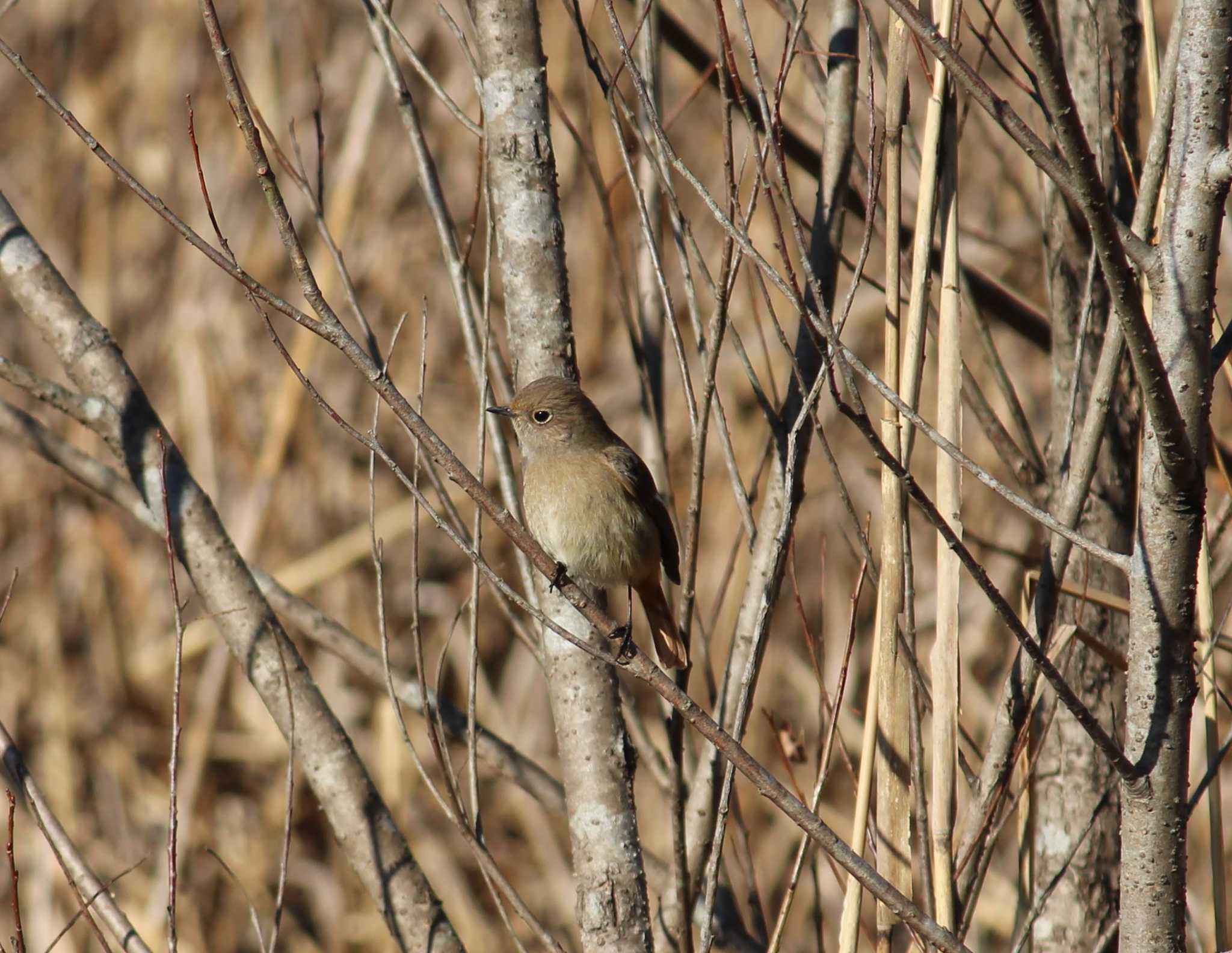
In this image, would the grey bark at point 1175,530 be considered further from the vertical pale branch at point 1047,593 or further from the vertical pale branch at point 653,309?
the vertical pale branch at point 653,309

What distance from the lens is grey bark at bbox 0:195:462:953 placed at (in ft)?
9.13

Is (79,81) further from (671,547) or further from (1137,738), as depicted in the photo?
(1137,738)

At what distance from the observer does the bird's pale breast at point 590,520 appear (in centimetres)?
361

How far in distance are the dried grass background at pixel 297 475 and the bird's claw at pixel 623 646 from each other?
11.6ft

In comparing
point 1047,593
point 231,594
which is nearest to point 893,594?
point 1047,593

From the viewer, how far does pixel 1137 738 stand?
5.78 feet

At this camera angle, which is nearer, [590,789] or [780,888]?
[590,789]

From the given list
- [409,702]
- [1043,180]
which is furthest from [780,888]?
[1043,180]

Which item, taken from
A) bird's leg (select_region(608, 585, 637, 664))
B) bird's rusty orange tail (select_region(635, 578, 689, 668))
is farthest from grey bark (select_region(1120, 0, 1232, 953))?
bird's rusty orange tail (select_region(635, 578, 689, 668))

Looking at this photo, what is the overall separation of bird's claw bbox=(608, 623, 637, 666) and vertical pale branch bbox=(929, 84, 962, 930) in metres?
0.52

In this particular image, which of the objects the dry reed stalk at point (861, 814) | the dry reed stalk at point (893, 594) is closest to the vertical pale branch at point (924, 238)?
the dry reed stalk at point (893, 594)

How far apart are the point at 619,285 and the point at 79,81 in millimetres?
5047

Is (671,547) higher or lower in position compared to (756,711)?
lower

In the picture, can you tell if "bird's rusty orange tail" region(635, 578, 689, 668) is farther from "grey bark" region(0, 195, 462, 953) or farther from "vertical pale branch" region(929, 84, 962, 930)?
"vertical pale branch" region(929, 84, 962, 930)
